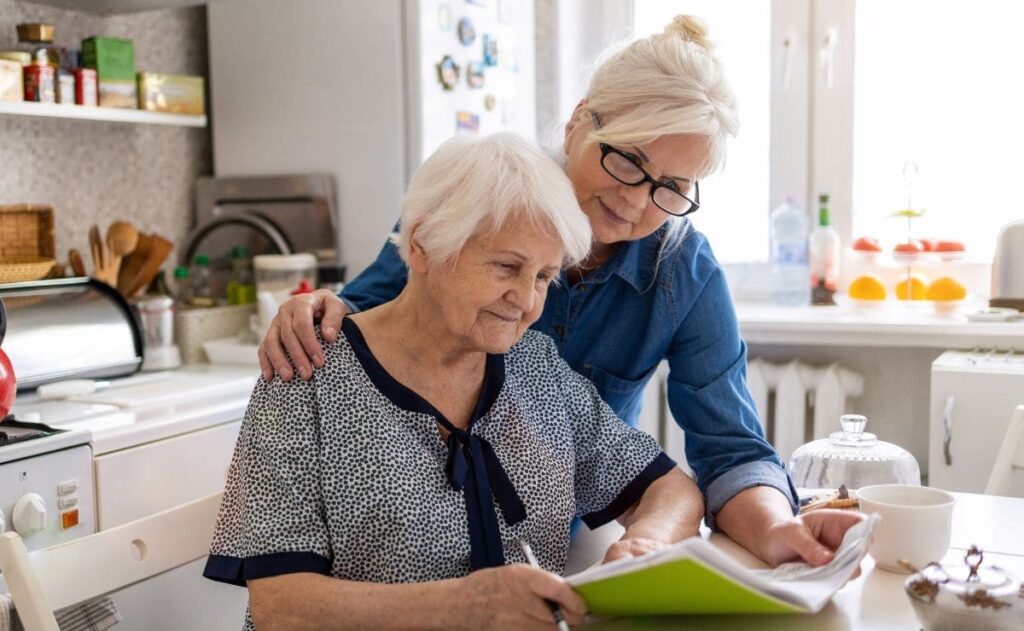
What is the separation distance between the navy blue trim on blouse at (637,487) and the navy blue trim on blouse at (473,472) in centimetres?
18

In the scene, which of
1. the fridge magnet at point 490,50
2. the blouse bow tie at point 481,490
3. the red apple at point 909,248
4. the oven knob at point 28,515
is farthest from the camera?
the fridge magnet at point 490,50

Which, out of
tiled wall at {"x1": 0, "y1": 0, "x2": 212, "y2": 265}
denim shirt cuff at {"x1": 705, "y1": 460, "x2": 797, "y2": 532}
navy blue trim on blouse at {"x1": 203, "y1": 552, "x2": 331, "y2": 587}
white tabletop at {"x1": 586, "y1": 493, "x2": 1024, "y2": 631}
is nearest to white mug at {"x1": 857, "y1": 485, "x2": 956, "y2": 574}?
white tabletop at {"x1": 586, "y1": 493, "x2": 1024, "y2": 631}

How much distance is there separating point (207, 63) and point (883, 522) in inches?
94.8

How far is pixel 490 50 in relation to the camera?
2828 millimetres

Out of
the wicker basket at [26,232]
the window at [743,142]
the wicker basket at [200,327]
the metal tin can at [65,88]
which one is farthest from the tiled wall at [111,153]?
the window at [743,142]

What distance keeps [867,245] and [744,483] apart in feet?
Result: 5.51

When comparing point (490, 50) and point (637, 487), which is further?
point (490, 50)

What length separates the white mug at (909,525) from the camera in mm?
1144

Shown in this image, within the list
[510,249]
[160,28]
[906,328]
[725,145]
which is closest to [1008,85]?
[906,328]

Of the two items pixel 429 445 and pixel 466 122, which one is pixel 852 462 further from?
pixel 466 122

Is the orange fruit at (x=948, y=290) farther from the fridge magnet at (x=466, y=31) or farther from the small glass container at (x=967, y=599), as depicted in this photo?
the small glass container at (x=967, y=599)

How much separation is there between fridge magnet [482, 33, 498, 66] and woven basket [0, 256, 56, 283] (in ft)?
4.03

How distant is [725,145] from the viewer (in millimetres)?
1374

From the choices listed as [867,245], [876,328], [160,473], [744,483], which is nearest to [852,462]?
[744,483]
